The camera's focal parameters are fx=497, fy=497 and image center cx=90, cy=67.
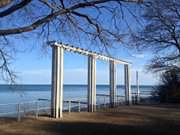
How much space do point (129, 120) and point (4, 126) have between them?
7.20m

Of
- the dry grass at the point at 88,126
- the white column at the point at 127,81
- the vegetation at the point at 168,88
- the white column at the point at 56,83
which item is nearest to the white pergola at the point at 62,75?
the white column at the point at 56,83

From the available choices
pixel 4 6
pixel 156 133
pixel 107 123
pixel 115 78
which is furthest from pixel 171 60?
pixel 4 6

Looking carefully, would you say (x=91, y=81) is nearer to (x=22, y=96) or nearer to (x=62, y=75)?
(x=62, y=75)

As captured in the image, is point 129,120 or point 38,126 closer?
point 38,126

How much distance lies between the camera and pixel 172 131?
68.4ft

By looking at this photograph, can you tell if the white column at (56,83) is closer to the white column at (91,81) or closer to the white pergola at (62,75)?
the white pergola at (62,75)

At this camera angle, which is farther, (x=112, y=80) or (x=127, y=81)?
(x=127, y=81)

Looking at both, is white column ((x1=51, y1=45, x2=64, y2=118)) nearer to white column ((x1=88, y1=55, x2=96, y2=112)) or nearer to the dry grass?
the dry grass

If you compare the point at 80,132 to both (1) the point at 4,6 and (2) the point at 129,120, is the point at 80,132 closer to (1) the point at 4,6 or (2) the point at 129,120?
(2) the point at 129,120

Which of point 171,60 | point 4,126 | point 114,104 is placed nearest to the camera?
point 4,126

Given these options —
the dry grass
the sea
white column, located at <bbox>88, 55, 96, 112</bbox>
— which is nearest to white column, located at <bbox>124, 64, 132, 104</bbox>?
the sea

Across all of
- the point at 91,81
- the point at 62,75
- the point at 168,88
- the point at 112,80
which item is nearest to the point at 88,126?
the point at 62,75

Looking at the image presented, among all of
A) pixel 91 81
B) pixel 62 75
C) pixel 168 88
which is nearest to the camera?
pixel 62 75

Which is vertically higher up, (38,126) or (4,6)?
(4,6)
